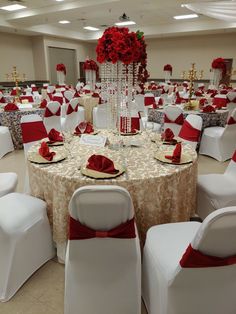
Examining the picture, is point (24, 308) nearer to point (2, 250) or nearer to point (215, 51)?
point (2, 250)

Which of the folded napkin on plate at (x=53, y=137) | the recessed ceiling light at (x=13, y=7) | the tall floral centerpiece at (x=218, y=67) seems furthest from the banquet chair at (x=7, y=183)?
the recessed ceiling light at (x=13, y=7)

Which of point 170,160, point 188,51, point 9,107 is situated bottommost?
point 170,160

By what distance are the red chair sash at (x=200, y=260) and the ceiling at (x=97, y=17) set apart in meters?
7.22

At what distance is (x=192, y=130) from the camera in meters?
3.09

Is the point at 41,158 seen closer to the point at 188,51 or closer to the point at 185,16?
the point at 185,16

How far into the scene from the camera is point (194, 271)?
1299mm

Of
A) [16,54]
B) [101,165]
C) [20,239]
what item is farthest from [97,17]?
[20,239]

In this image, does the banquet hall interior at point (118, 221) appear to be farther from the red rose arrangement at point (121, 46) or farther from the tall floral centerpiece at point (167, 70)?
the tall floral centerpiece at point (167, 70)

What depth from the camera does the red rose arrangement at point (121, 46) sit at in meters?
2.05

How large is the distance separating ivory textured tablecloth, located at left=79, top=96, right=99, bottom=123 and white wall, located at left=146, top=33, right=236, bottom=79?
7716mm

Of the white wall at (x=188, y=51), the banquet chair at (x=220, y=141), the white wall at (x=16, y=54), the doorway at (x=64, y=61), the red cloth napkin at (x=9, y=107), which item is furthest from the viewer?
the doorway at (x=64, y=61)

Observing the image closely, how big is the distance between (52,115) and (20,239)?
3125 millimetres

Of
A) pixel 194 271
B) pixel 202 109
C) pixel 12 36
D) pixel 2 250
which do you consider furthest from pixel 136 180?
pixel 12 36

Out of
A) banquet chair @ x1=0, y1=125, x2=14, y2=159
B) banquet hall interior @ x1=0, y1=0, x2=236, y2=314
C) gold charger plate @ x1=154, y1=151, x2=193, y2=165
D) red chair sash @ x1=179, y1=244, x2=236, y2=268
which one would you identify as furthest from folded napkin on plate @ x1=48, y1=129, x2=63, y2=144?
banquet chair @ x1=0, y1=125, x2=14, y2=159
